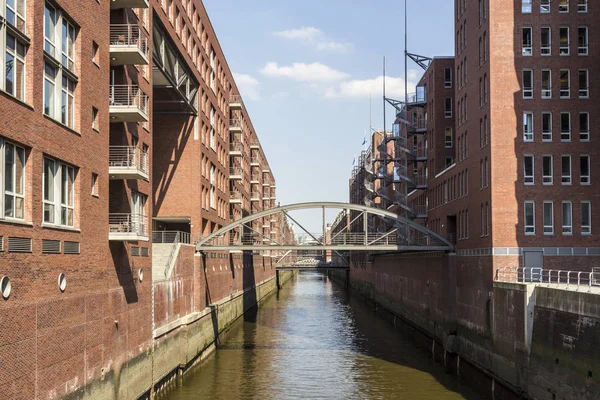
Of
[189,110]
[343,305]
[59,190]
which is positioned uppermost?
[189,110]

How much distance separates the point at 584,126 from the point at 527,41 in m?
5.12

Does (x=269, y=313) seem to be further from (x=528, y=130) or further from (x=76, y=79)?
(x=76, y=79)

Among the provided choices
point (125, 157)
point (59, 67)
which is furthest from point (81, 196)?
point (125, 157)

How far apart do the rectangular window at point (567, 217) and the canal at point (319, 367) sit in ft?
30.1

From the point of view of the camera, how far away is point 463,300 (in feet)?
122

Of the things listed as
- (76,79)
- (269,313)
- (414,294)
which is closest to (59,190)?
(76,79)

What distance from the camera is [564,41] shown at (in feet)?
114

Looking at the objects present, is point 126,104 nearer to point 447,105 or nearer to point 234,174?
point 447,105

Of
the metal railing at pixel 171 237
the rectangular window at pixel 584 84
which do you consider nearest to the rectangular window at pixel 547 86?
the rectangular window at pixel 584 84

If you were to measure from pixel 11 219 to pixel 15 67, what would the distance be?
3698 mm

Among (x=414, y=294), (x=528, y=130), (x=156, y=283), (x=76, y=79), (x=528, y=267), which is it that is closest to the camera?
(x=76, y=79)

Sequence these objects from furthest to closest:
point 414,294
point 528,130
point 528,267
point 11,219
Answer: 1. point 414,294
2. point 528,130
3. point 528,267
4. point 11,219

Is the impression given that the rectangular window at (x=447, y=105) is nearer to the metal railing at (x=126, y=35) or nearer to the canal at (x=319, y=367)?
the canal at (x=319, y=367)

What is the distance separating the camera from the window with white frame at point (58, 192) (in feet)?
61.9
